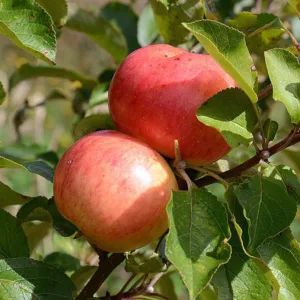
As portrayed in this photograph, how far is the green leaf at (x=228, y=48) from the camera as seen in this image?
0.76 metres

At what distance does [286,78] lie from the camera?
0.83 m

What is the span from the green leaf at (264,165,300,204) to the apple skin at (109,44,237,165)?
0.07 m

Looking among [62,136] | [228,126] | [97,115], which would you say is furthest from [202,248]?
[62,136]

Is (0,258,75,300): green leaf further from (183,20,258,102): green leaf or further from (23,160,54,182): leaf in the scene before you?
(183,20,258,102): green leaf

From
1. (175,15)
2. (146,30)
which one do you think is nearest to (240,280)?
(175,15)

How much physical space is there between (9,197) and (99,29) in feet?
1.52

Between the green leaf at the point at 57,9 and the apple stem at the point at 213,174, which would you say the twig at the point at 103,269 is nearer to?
the apple stem at the point at 213,174

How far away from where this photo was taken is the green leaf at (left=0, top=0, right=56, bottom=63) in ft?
2.66

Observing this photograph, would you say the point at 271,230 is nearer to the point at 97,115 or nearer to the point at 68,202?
the point at 68,202

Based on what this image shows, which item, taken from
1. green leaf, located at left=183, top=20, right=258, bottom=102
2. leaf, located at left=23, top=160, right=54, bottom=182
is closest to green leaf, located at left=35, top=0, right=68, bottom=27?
leaf, located at left=23, top=160, right=54, bottom=182

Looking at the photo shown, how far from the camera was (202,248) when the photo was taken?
0.75m

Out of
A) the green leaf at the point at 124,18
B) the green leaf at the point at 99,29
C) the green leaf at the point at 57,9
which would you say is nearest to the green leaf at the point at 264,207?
the green leaf at the point at 57,9

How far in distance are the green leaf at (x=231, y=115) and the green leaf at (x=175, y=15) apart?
315 mm

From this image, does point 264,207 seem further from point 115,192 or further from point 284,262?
point 115,192
